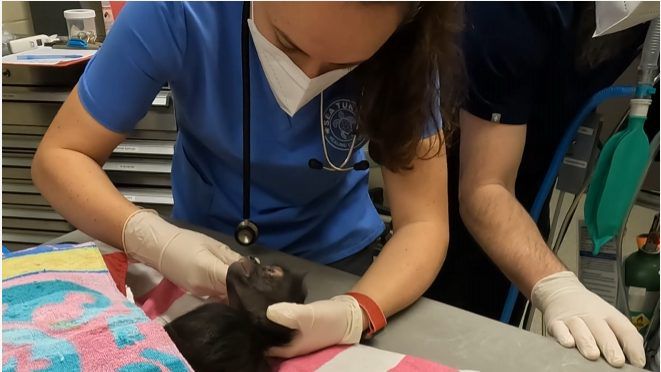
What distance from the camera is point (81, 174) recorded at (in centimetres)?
104

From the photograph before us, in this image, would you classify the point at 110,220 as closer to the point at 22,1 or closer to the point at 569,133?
the point at 569,133

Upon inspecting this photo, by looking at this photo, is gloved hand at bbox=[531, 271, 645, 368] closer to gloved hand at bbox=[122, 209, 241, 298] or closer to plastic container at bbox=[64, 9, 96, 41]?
gloved hand at bbox=[122, 209, 241, 298]

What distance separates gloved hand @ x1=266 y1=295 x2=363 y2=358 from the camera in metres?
0.82

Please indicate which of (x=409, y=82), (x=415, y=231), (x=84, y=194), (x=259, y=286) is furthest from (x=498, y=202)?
(x=84, y=194)

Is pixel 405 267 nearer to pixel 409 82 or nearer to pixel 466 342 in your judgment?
pixel 466 342

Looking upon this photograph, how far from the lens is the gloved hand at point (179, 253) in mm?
937

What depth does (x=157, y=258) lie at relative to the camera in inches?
38.9

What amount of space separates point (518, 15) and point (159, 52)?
740mm

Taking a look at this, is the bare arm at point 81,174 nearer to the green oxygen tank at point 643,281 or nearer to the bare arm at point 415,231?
the bare arm at point 415,231

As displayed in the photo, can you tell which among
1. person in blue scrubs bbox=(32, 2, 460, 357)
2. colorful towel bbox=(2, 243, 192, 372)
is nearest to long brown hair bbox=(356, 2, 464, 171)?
person in blue scrubs bbox=(32, 2, 460, 357)

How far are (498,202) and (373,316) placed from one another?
0.43 metres

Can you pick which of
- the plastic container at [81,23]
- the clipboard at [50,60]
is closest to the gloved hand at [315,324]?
the clipboard at [50,60]

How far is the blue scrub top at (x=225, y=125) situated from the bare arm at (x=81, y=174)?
0.03 m

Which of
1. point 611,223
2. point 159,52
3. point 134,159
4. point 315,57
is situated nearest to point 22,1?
point 134,159
